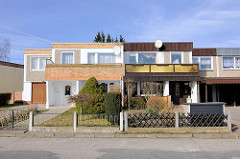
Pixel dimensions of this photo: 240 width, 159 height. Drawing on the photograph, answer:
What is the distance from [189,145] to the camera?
6188mm

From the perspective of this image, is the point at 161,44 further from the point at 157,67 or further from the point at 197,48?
the point at 197,48

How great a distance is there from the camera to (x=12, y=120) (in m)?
7.96

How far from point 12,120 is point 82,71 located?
25.3ft

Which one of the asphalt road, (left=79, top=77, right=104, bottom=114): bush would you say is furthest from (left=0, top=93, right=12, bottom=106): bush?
the asphalt road

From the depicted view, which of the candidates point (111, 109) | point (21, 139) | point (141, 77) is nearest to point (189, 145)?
point (111, 109)

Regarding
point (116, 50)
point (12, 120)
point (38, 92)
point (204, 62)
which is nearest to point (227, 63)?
point (204, 62)

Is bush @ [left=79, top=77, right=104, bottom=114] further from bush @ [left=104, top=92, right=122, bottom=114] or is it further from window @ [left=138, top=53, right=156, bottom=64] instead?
window @ [left=138, top=53, right=156, bottom=64]

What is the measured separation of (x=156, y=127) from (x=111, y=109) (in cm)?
233

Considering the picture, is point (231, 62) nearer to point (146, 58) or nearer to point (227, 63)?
point (227, 63)

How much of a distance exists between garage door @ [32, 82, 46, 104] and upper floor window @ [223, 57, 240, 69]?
19691mm

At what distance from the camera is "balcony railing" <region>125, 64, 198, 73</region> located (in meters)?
15.3

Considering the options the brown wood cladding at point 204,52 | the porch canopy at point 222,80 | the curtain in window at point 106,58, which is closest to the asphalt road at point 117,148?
the porch canopy at point 222,80

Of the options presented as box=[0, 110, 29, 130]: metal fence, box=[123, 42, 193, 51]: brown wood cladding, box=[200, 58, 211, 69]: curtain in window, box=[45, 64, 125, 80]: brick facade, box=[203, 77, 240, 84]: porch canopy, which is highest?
box=[123, 42, 193, 51]: brown wood cladding

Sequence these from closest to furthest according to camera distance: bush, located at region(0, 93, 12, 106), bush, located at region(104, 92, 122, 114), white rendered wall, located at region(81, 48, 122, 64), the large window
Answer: bush, located at region(104, 92, 122, 114) → white rendered wall, located at region(81, 48, 122, 64) → bush, located at region(0, 93, 12, 106) → the large window
